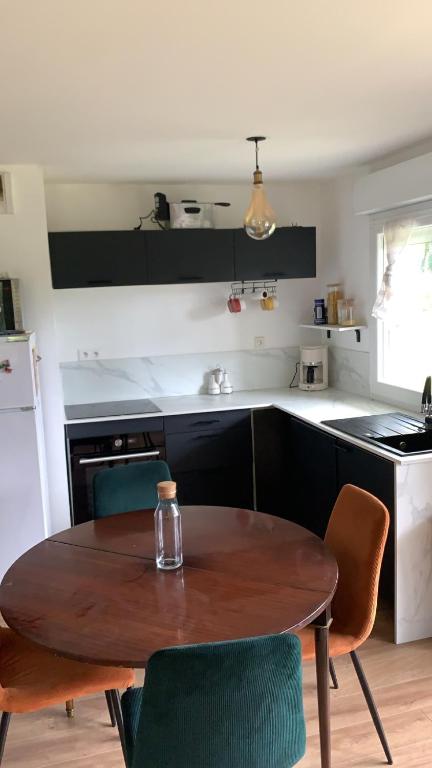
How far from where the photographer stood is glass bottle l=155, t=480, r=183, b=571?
77.2 inches

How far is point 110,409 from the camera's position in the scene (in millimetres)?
4004

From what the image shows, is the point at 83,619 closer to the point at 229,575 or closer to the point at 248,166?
the point at 229,575

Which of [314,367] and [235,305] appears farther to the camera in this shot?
[314,367]

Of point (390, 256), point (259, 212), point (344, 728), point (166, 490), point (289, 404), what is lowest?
point (344, 728)

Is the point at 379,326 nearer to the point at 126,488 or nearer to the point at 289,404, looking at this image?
the point at 289,404

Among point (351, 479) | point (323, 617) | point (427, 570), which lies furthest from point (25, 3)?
point (427, 570)

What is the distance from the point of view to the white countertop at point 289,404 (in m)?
3.64

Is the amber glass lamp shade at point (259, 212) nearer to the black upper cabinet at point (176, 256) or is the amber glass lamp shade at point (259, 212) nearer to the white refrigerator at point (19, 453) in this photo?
the black upper cabinet at point (176, 256)


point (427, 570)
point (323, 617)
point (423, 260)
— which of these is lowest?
point (427, 570)

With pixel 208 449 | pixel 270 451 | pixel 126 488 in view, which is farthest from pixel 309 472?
pixel 126 488

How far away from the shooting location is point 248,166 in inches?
146

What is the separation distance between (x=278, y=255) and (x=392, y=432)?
1600 millimetres

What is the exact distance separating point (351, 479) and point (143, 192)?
2361mm

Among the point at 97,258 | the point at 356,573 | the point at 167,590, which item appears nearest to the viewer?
the point at 167,590
